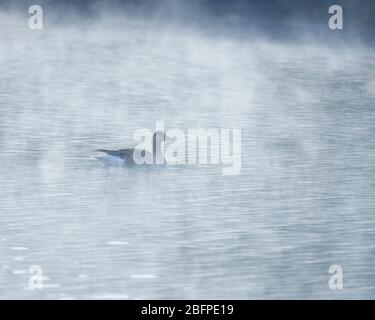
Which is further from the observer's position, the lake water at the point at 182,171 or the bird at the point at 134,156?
the bird at the point at 134,156

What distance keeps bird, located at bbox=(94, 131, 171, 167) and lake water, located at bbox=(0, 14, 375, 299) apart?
23 millimetres

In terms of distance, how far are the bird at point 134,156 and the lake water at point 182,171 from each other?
0.07ft

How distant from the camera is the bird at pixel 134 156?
1948mm

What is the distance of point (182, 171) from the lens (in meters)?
1.94

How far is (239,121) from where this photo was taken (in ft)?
6.62

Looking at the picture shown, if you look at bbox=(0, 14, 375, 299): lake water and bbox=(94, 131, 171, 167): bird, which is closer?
bbox=(0, 14, 375, 299): lake water

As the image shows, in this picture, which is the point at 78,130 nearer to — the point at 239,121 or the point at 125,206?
the point at 125,206

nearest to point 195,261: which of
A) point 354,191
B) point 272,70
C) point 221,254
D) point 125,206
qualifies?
point 221,254

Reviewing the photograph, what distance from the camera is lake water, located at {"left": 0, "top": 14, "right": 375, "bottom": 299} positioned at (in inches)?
69.6

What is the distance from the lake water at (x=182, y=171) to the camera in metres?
1.77

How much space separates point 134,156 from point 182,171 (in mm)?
149

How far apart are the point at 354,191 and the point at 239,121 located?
38cm

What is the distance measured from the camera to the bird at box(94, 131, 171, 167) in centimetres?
195
